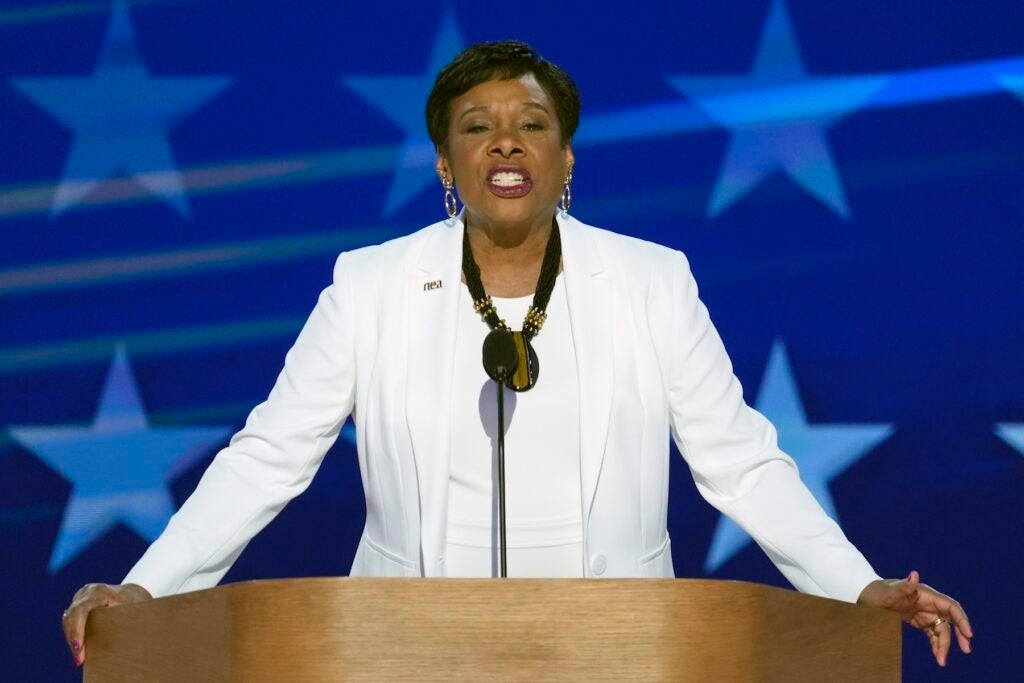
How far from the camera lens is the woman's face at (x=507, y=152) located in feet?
8.48

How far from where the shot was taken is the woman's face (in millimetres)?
2584

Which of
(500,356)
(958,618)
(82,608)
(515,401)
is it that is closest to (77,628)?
(82,608)

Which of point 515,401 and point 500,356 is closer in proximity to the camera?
point 500,356

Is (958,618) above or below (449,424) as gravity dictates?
below

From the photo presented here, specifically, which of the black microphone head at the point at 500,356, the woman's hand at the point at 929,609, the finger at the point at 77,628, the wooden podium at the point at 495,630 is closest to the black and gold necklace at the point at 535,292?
the black microphone head at the point at 500,356

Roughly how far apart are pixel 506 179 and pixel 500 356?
518 millimetres

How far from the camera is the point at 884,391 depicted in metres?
3.36

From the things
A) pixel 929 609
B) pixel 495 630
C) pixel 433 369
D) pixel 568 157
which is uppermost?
pixel 568 157

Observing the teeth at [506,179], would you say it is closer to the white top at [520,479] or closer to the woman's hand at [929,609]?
the white top at [520,479]

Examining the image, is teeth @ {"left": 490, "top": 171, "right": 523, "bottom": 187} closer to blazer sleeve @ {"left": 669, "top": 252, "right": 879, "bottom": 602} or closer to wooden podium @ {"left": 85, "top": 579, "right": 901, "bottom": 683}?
blazer sleeve @ {"left": 669, "top": 252, "right": 879, "bottom": 602}

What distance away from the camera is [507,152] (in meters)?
2.58

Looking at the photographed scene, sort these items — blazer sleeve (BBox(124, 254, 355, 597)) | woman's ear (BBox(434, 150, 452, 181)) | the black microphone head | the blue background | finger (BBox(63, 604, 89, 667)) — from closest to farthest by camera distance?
1. finger (BBox(63, 604, 89, 667))
2. the black microphone head
3. blazer sleeve (BBox(124, 254, 355, 597))
4. woman's ear (BBox(434, 150, 452, 181))
5. the blue background

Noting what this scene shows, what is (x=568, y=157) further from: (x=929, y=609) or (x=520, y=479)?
(x=929, y=609)

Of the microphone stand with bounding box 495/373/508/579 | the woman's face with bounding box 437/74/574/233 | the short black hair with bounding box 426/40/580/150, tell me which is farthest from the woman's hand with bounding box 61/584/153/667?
the short black hair with bounding box 426/40/580/150
